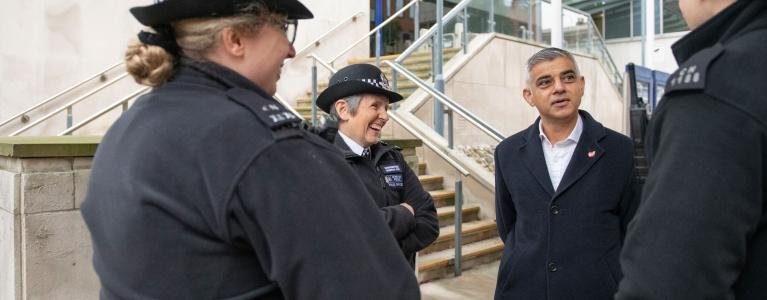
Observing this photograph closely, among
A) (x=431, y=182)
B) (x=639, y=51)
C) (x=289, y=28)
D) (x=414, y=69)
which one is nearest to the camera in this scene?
(x=289, y=28)

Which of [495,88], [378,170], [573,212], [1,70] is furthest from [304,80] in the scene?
[573,212]

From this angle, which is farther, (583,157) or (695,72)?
(583,157)

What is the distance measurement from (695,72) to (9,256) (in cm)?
272

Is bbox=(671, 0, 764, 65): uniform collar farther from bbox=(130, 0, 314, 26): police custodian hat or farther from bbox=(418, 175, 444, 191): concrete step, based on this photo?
bbox=(418, 175, 444, 191): concrete step

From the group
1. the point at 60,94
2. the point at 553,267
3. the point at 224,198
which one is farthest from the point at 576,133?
the point at 60,94

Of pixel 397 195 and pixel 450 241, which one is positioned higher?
pixel 397 195

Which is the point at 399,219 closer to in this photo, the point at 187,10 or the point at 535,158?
the point at 535,158

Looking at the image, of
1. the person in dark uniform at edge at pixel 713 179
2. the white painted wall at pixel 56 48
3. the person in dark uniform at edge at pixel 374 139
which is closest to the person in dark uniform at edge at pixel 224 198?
the person in dark uniform at edge at pixel 713 179

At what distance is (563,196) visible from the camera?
2.01 meters

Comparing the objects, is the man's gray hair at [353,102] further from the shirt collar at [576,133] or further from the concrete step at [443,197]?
the concrete step at [443,197]

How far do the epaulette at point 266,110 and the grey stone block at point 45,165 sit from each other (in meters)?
1.90

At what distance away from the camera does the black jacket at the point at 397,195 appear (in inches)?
85.3

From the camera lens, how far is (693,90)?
1.00 meters

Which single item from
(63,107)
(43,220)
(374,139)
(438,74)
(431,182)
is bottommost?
(431,182)
